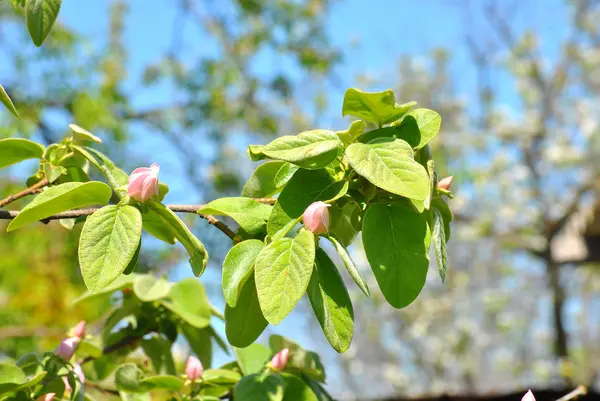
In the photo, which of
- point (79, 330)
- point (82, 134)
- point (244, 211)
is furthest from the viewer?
point (79, 330)

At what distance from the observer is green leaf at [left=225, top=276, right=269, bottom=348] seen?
0.60 m

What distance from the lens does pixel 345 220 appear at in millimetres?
650

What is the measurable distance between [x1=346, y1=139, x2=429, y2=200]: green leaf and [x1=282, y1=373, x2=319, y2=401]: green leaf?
0.97ft

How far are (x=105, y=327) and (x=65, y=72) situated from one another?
359 cm

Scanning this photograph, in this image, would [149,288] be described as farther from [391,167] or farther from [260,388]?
[391,167]

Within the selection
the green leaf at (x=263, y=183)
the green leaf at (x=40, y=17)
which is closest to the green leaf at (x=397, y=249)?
the green leaf at (x=263, y=183)

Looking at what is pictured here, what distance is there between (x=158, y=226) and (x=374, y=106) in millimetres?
216

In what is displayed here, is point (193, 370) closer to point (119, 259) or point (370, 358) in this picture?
point (119, 259)

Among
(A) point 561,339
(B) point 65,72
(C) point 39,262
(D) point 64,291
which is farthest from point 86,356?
(A) point 561,339

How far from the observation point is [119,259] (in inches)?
19.8

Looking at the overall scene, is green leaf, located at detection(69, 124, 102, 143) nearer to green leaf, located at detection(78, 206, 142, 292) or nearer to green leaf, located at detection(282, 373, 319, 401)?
green leaf, located at detection(78, 206, 142, 292)

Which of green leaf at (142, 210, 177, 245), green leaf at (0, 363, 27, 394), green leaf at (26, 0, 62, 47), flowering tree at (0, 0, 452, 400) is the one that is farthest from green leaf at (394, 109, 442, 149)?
green leaf at (0, 363, 27, 394)

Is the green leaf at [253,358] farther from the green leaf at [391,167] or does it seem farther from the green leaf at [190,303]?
the green leaf at [391,167]

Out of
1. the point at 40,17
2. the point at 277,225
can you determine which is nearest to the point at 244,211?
the point at 277,225
